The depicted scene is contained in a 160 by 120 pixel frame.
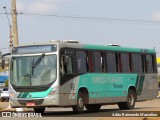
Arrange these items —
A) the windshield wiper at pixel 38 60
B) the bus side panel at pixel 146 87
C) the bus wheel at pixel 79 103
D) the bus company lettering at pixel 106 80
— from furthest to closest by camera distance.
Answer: the bus side panel at pixel 146 87
the bus company lettering at pixel 106 80
the bus wheel at pixel 79 103
the windshield wiper at pixel 38 60

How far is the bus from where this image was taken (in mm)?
21547

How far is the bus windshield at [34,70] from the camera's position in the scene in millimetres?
21578

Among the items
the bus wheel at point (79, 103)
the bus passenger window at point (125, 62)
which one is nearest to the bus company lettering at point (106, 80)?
the bus passenger window at point (125, 62)

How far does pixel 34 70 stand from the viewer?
2177 centimetres

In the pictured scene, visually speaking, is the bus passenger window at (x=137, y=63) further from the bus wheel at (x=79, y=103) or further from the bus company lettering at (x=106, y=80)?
the bus wheel at (x=79, y=103)

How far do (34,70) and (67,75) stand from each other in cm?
137

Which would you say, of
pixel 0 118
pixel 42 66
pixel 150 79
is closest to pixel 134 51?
pixel 150 79

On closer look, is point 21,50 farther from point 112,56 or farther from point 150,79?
point 150,79

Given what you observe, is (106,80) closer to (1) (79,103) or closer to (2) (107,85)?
(2) (107,85)

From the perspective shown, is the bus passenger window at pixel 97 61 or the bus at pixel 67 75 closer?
the bus at pixel 67 75

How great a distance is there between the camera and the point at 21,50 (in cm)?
2261

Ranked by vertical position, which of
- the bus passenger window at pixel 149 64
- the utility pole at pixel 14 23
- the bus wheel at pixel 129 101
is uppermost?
the utility pole at pixel 14 23

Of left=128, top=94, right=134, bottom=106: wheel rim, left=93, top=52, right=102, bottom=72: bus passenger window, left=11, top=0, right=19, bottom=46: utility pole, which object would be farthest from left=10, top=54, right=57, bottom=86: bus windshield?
left=11, top=0, right=19, bottom=46: utility pole

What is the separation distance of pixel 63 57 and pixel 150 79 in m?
8.75
